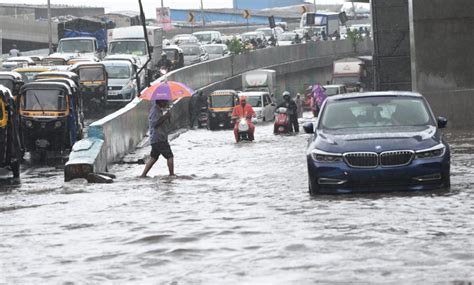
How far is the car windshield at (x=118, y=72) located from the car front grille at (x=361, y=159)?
3535 cm

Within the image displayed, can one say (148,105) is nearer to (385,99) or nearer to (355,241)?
(385,99)

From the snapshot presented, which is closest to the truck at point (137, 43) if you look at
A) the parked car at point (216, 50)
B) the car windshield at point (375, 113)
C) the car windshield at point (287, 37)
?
the parked car at point (216, 50)

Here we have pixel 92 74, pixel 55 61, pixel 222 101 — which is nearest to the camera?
pixel 92 74

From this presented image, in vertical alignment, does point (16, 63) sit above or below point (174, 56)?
→ above

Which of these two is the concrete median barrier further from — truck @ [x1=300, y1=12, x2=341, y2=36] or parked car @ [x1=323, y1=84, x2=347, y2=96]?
truck @ [x1=300, y1=12, x2=341, y2=36]

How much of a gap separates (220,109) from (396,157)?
36.4m

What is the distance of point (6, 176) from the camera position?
26.8 meters

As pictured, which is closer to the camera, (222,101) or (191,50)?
(222,101)

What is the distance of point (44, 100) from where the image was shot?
3497 centimetres

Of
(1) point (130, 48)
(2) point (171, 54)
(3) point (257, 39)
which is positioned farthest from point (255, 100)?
(3) point (257, 39)

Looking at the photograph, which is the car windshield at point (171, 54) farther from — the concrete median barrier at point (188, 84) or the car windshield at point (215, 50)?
the car windshield at point (215, 50)

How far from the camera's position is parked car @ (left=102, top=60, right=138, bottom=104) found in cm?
5172

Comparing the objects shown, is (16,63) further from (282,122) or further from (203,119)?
(282,122)

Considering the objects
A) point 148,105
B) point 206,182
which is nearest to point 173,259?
point 206,182
